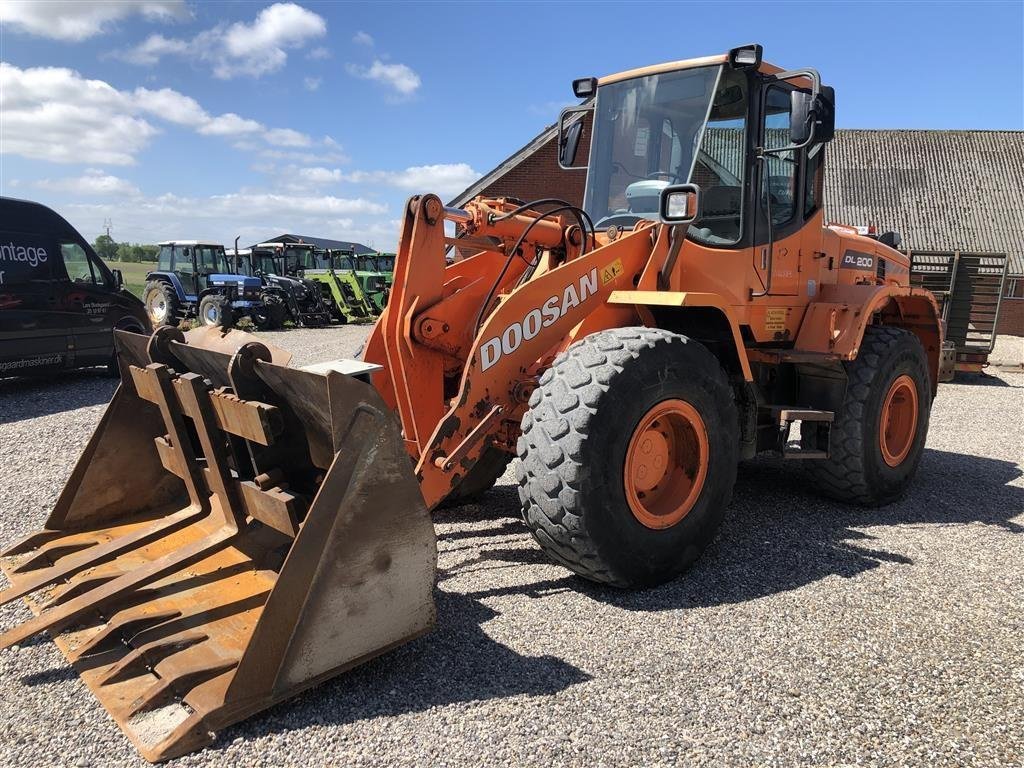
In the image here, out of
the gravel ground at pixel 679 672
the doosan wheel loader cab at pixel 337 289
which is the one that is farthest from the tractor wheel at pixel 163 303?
the gravel ground at pixel 679 672

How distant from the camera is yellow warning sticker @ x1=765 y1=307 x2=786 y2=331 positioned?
198 inches

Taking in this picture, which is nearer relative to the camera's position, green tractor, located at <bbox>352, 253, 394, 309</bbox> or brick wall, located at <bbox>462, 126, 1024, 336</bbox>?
brick wall, located at <bbox>462, 126, 1024, 336</bbox>

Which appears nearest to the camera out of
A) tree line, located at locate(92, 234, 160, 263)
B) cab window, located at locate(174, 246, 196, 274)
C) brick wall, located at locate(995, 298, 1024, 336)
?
cab window, located at locate(174, 246, 196, 274)

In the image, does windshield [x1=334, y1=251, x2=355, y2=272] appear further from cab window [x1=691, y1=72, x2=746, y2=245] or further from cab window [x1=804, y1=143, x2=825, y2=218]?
cab window [x1=691, y1=72, x2=746, y2=245]

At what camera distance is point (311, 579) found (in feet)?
8.63

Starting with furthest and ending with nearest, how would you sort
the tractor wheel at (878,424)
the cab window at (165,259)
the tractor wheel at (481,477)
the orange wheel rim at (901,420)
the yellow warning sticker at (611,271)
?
the cab window at (165,259) → the orange wheel rim at (901,420) → the tractor wheel at (878,424) → the tractor wheel at (481,477) → the yellow warning sticker at (611,271)

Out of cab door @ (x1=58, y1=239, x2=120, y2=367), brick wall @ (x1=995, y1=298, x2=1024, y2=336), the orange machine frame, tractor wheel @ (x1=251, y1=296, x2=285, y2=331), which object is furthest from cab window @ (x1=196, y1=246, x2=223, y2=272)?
brick wall @ (x1=995, y1=298, x2=1024, y2=336)

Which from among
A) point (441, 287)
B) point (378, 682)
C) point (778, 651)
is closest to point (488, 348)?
point (441, 287)

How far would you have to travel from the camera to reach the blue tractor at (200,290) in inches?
790

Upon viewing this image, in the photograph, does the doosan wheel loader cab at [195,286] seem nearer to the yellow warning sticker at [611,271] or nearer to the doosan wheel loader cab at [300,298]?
the doosan wheel loader cab at [300,298]

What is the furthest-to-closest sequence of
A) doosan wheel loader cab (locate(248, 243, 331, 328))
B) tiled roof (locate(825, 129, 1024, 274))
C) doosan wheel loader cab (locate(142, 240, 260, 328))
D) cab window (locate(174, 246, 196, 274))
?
tiled roof (locate(825, 129, 1024, 274)) < cab window (locate(174, 246, 196, 274)) < doosan wheel loader cab (locate(248, 243, 331, 328)) < doosan wheel loader cab (locate(142, 240, 260, 328))

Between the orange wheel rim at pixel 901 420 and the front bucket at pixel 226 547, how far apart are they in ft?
13.9

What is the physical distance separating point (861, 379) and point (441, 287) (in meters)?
3.09

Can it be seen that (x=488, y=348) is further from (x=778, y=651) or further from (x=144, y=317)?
(x=144, y=317)
